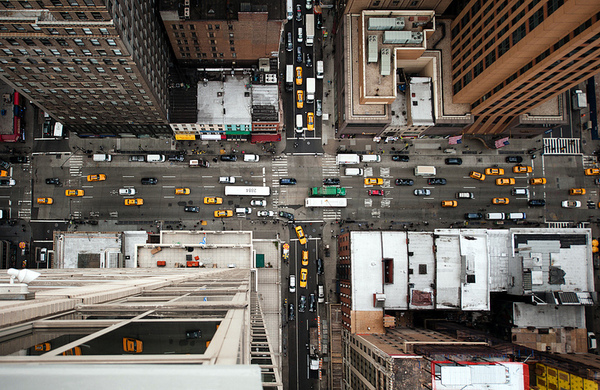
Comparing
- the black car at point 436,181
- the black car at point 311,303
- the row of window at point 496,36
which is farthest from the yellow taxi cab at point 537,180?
the black car at point 311,303

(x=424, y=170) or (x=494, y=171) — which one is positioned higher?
(x=424, y=170)

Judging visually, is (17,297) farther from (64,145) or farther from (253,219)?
(64,145)

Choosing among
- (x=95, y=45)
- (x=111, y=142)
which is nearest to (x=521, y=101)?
(x=95, y=45)

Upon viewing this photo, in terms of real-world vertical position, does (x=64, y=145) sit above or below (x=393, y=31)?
below

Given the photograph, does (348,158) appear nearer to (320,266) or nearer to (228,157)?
(320,266)

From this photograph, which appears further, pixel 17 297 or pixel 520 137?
pixel 520 137

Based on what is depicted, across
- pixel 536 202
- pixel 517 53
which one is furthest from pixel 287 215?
pixel 536 202

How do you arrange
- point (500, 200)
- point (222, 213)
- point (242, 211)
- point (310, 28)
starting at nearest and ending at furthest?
point (222, 213)
point (242, 211)
point (310, 28)
point (500, 200)
